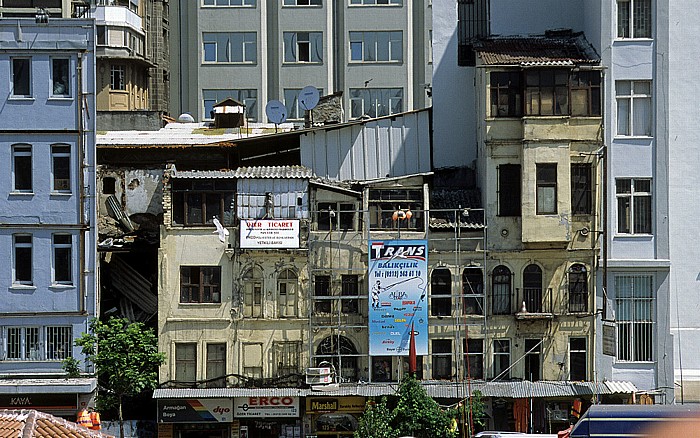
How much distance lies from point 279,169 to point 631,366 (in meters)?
14.6

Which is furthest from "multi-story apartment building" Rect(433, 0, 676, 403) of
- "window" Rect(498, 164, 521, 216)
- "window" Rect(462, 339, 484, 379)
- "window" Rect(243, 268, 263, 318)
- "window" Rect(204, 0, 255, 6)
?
"window" Rect(204, 0, 255, 6)

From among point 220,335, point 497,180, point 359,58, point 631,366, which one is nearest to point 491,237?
point 497,180

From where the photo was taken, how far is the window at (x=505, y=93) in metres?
53.1

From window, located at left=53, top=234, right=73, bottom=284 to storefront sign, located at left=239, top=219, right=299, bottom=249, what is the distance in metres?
6.15

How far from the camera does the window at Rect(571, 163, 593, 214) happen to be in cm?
5291

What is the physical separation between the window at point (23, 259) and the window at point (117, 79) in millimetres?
25940

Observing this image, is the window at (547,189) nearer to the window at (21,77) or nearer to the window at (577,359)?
the window at (577,359)

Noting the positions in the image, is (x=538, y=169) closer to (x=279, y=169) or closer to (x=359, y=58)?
(x=279, y=169)

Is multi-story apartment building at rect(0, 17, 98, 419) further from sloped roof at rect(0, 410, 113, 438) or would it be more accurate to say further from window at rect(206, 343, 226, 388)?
sloped roof at rect(0, 410, 113, 438)

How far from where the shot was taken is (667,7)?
53.3 metres

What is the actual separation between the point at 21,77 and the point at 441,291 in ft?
55.5

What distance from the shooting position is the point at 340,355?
2084 inches

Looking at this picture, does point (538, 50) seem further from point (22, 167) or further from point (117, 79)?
point (117, 79)

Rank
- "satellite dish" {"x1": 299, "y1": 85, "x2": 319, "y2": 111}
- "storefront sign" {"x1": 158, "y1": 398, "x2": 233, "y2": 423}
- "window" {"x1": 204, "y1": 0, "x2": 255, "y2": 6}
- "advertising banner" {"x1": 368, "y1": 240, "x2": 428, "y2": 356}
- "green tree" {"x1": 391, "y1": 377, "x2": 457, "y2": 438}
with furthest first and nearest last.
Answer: "window" {"x1": 204, "y1": 0, "x2": 255, "y2": 6}, "satellite dish" {"x1": 299, "y1": 85, "x2": 319, "y2": 111}, "advertising banner" {"x1": 368, "y1": 240, "x2": 428, "y2": 356}, "storefront sign" {"x1": 158, "y1": 398, "x2": 233, "y2": 423}, "green tree" {"x1": 391, "y1": 377, "x2": 457, "y2": 438}
